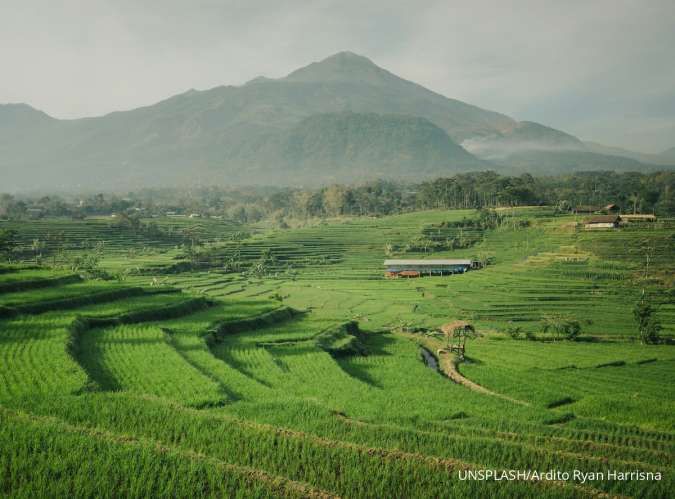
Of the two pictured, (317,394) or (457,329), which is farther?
(457,329)

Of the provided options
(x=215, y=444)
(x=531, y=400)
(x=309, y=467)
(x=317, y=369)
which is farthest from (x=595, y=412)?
(x=215, y=444)

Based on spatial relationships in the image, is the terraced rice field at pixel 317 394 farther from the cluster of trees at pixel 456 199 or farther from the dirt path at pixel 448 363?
the cluster of trees at pixel 456 199

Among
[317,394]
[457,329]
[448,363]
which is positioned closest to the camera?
[317,394]

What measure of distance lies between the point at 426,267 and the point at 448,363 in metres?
36.7

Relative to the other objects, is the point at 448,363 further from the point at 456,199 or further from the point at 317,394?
the point at 456,199

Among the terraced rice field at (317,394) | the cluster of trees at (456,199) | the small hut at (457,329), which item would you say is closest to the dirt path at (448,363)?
the terraced rice field at (317,394)

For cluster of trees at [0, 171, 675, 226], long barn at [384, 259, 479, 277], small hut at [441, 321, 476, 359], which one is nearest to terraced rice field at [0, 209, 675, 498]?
small hut at [441, 321, 476, 359]


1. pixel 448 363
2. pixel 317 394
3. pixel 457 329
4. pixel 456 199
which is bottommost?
pixel 448 363

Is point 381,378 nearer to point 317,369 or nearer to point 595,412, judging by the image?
point 317,369

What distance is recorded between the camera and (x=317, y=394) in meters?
18.2

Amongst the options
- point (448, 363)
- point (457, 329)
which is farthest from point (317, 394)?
point (457, 329)

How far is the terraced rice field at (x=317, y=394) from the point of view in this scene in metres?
10.1

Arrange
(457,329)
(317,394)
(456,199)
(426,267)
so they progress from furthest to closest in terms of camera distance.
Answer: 1. (456,199)
2. (426,267)
3. (457,329)
4. (317,394)

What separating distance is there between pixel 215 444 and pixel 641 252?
5307 centimetres
